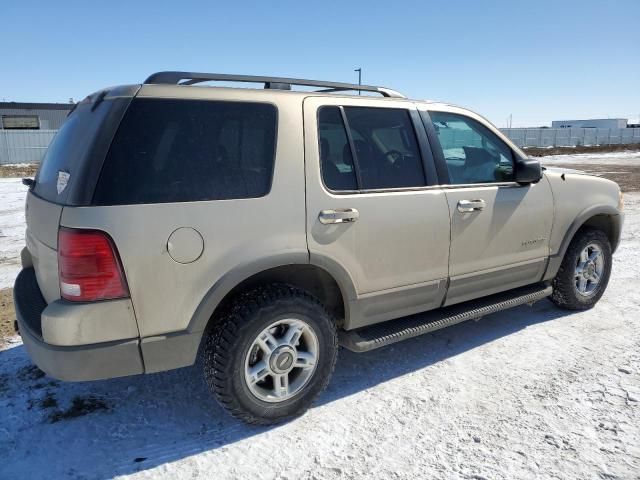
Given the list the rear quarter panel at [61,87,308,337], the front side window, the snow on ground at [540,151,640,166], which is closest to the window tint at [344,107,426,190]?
the front side window

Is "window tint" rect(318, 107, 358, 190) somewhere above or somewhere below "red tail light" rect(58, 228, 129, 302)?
above

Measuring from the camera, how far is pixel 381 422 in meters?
2.95

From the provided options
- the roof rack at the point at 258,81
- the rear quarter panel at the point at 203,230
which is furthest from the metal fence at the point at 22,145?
the rear quarter panel at the point at 203,230

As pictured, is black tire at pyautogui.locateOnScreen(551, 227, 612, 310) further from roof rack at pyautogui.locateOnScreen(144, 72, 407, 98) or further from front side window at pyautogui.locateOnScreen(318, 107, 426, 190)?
roof rack at pyautogui.locateOnScreen(144, 72, 407, 98)

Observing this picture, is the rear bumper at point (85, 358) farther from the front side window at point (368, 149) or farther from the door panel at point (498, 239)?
the door panel at point (498, 239)

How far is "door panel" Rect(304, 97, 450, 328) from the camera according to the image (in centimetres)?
293

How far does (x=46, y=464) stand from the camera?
2.58 m

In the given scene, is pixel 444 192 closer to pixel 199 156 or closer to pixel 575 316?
pixel 199 156

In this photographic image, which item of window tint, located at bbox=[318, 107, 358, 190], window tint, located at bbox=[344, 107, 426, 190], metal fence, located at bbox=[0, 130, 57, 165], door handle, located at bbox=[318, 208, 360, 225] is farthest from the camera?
metal fence, located at bbox=[0, 130, 57, 165]

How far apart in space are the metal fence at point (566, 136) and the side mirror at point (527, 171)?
39558 mm

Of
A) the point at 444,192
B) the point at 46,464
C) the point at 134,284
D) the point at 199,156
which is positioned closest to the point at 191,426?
the point at 46,464

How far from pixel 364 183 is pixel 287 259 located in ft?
2.45

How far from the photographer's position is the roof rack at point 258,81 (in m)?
2.68

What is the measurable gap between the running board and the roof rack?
1.61 meters
